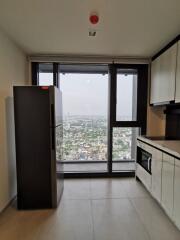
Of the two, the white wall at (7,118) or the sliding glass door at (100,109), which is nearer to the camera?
the white wall at (7,118)

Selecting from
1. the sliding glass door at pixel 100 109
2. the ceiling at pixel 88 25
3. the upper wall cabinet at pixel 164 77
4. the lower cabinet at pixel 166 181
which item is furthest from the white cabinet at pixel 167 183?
the ceiling at pixel 88 25

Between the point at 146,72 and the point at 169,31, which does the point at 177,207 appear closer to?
the point at 169,31

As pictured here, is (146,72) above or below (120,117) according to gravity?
above

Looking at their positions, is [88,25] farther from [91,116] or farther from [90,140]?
[90,140]

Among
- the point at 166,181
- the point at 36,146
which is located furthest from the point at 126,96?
the point at 36,146

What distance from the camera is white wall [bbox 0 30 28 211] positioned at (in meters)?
2.36

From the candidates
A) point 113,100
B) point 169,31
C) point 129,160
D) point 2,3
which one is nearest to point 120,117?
point 113,100

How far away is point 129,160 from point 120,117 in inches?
40.2

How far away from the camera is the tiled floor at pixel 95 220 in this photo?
1.97 m

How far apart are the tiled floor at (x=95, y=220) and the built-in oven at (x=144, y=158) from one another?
470mm

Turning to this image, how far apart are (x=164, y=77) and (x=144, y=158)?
57.6 inches

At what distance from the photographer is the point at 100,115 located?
12.2 feet

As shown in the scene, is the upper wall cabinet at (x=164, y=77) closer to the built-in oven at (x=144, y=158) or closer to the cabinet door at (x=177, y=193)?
the built-in oven at (x=144, y=158)

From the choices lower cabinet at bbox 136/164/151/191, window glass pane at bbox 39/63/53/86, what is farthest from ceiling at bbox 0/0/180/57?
lower cabinet at bbox 136/164/151/191
